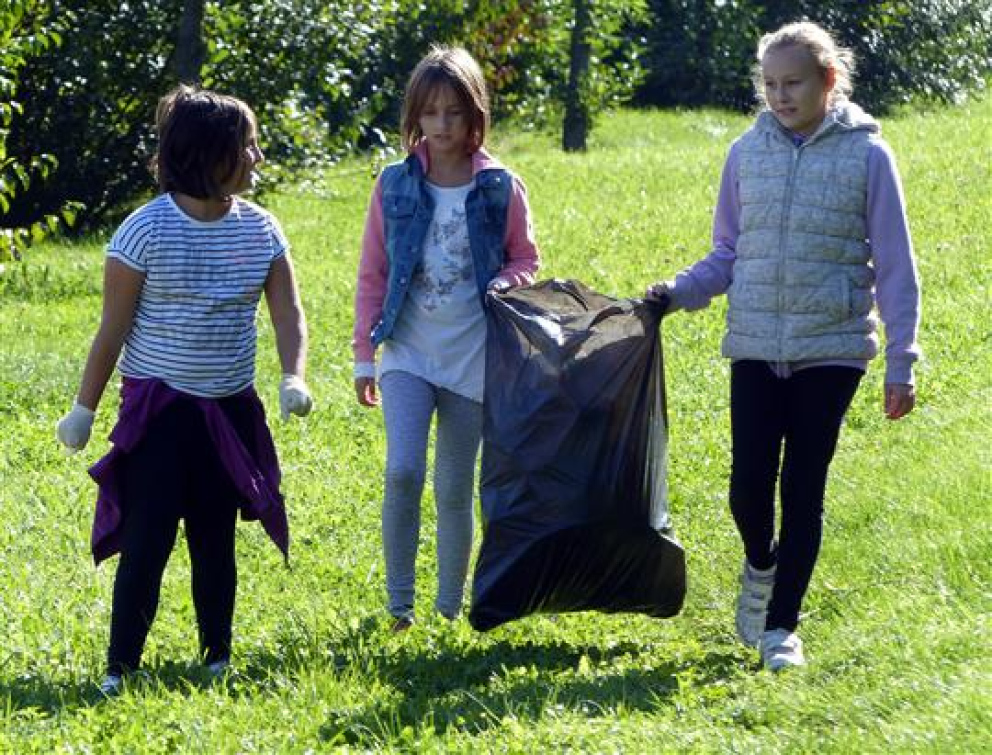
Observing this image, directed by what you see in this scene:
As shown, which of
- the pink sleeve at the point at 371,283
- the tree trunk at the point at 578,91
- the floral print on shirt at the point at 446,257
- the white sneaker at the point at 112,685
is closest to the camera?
the white sneaker at the point at 112,685

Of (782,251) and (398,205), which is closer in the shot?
(782,251)

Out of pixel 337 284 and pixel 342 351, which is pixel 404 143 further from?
pixel 337 284

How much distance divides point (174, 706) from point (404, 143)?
187 centimetres

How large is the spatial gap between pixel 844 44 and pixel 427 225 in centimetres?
2160

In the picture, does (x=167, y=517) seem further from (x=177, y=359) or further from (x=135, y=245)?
(x=135, y=245)

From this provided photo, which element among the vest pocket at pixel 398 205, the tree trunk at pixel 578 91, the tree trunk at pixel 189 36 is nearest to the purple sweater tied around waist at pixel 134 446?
the vest pocket at pixel 398 205

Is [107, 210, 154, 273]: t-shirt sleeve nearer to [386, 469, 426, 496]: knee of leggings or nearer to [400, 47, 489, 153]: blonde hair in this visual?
[400, 47, 489, 153]: blonde hair

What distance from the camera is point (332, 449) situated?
860 centimetres

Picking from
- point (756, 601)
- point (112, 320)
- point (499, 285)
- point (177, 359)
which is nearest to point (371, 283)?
point (499, 285)

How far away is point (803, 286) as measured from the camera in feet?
17.2

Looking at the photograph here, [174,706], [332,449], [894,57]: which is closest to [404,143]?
[174,706]

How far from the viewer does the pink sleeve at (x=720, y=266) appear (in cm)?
545

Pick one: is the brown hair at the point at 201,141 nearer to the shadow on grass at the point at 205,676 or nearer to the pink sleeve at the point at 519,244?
the pink sleeve at the point at 519,244

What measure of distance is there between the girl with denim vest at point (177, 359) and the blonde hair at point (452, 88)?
25.0 inches
